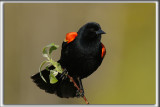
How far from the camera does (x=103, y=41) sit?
25.2ft

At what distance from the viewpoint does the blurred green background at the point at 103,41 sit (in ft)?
20.9

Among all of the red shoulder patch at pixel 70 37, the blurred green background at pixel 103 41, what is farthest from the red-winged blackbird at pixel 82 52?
the blurred green background at pixel 103 41

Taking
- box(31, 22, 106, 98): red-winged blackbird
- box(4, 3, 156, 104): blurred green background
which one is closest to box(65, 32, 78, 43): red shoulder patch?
box(31, 22, 106, 98): red-winged blackbird

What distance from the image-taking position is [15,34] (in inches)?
252

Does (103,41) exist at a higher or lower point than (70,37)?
lower

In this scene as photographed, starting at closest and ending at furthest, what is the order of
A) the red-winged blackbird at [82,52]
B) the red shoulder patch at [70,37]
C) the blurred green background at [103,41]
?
the red-winged blackbird at [82,52] < the red shoulder patch at [70,37] < the blurred green background at [103,41]

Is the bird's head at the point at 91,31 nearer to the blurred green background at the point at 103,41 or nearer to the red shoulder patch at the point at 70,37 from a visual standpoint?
the red shoulder patch at the point at 70,37

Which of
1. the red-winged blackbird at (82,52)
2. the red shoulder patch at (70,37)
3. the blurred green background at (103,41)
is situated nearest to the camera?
the red-winged blackbird at (82,52)

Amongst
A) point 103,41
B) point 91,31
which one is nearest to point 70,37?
point 91,31

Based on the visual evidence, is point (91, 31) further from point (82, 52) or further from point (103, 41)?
point (103, 41)

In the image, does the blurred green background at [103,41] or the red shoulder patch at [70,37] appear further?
the blurred green background at [103,41]

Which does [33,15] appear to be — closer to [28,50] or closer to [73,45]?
[28,50]

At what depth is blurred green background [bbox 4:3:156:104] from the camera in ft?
20.9

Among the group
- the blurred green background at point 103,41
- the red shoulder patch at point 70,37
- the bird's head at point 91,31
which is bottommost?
the blurred green background at point 103,41
